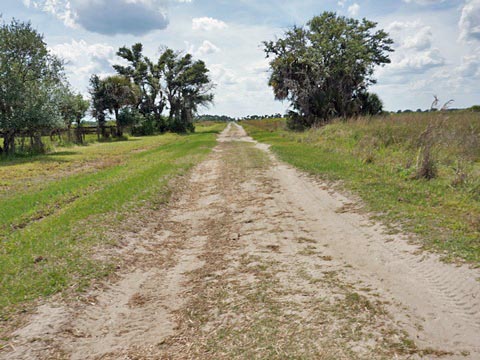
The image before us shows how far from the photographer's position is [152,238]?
293 inches

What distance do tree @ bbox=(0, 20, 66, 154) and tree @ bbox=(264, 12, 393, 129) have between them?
73.3 ft

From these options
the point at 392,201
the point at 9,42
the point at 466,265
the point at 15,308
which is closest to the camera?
the point at 15,308

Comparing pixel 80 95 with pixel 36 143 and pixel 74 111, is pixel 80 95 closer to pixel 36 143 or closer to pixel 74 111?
pixel 74 111

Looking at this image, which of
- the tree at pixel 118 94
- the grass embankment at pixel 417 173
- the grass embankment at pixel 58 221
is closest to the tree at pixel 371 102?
the grass embankment at pixel 417 173

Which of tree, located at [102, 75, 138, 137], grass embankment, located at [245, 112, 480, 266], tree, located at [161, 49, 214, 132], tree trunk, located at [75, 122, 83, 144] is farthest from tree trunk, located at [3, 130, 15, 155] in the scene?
tree, located at [161, 49, 214, 132]

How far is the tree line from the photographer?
22.9 m

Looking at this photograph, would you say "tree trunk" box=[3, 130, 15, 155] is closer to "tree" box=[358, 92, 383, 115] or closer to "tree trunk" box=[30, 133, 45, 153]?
"tree trunk" box=[30, 133, 45, 153]

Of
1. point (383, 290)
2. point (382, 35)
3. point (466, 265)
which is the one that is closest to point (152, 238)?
point (383, 290)

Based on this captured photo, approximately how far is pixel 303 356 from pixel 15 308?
3.40 meters

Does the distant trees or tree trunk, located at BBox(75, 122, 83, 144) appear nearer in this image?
tree trunk, located at BBox(75, 122, 83, 144)

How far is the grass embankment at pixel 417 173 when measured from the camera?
255 inches

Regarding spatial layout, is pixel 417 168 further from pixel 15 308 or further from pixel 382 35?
pixel 382 35

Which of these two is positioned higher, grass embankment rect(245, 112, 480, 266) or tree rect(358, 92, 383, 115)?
tree rect(358, 92, 383, 115)

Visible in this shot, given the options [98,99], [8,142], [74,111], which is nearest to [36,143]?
[8,142]
